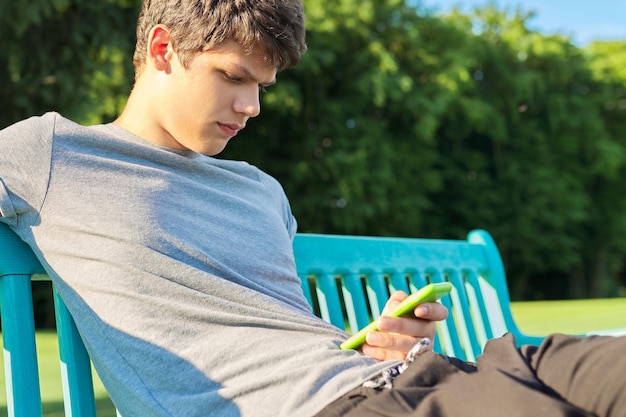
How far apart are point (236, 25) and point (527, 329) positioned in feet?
33.7

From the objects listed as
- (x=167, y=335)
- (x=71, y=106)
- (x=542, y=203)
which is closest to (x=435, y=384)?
(x=167, y=335)

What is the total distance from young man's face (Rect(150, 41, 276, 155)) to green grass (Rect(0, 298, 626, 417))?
357 centimetres

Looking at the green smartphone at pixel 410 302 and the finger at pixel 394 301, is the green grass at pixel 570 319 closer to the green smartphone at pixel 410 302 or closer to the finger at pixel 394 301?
the finger at pixel 394 301

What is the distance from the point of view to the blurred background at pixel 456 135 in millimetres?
18875

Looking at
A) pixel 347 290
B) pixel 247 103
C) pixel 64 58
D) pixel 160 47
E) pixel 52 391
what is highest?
pixel 64 58

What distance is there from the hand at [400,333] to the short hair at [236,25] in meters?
0.74

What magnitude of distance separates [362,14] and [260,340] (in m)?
18.1

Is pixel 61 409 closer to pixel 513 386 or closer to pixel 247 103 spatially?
pixel 247 103

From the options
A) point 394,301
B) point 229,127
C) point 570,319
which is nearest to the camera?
point 394,301

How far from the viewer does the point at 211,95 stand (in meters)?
2.29

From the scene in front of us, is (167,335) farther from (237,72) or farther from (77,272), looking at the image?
(237,72)

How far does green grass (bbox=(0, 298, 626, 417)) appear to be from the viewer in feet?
19.8

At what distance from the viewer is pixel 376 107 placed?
20.2 metres

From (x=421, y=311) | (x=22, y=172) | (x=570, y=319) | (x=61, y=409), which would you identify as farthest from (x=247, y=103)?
(x=570, y=319)
